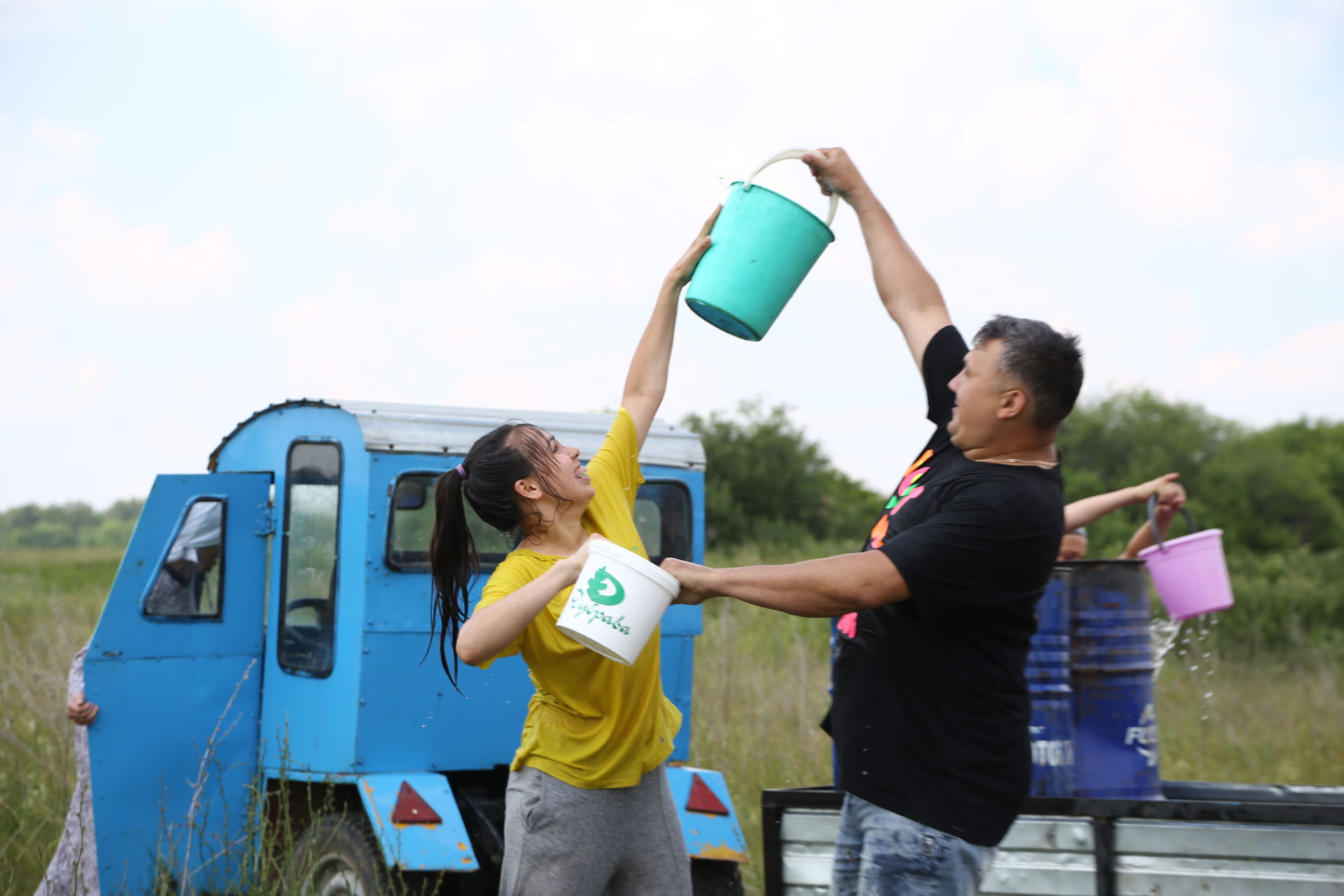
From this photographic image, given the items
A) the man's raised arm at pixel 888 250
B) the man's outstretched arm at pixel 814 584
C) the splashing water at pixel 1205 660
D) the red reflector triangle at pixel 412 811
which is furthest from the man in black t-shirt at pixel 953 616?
the splashing water at pixel 1205 660

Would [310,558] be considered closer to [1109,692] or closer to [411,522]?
[411,522]

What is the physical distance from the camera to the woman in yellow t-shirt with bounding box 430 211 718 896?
256cm

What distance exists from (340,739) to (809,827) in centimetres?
195

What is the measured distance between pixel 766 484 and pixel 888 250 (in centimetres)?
1874

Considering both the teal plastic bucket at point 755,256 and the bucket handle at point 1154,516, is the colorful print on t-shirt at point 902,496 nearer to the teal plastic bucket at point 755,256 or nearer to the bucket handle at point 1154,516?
the teal plastic bucket at point 755,256

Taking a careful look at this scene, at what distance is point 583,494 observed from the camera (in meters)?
2.65

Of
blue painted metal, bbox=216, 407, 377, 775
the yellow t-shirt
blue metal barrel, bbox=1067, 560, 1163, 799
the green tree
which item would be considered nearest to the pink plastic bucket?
blue metal barrel, bbox=1067, 560, 1163, 799

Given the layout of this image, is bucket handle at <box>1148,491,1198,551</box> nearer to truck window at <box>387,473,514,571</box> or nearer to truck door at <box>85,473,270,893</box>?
truck window at <box>387,473,514,571</box>

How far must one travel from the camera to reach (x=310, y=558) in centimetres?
461

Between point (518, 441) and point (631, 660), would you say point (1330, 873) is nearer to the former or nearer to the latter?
point (631, 660)

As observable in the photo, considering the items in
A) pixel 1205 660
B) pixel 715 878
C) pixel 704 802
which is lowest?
pixel 715 878

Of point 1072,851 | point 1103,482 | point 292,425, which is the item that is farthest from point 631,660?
point 1103,482

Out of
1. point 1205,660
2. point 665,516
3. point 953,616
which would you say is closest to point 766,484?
point 1205,660

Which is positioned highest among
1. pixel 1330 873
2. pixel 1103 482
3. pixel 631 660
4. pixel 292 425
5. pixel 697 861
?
pixel 1103 482
